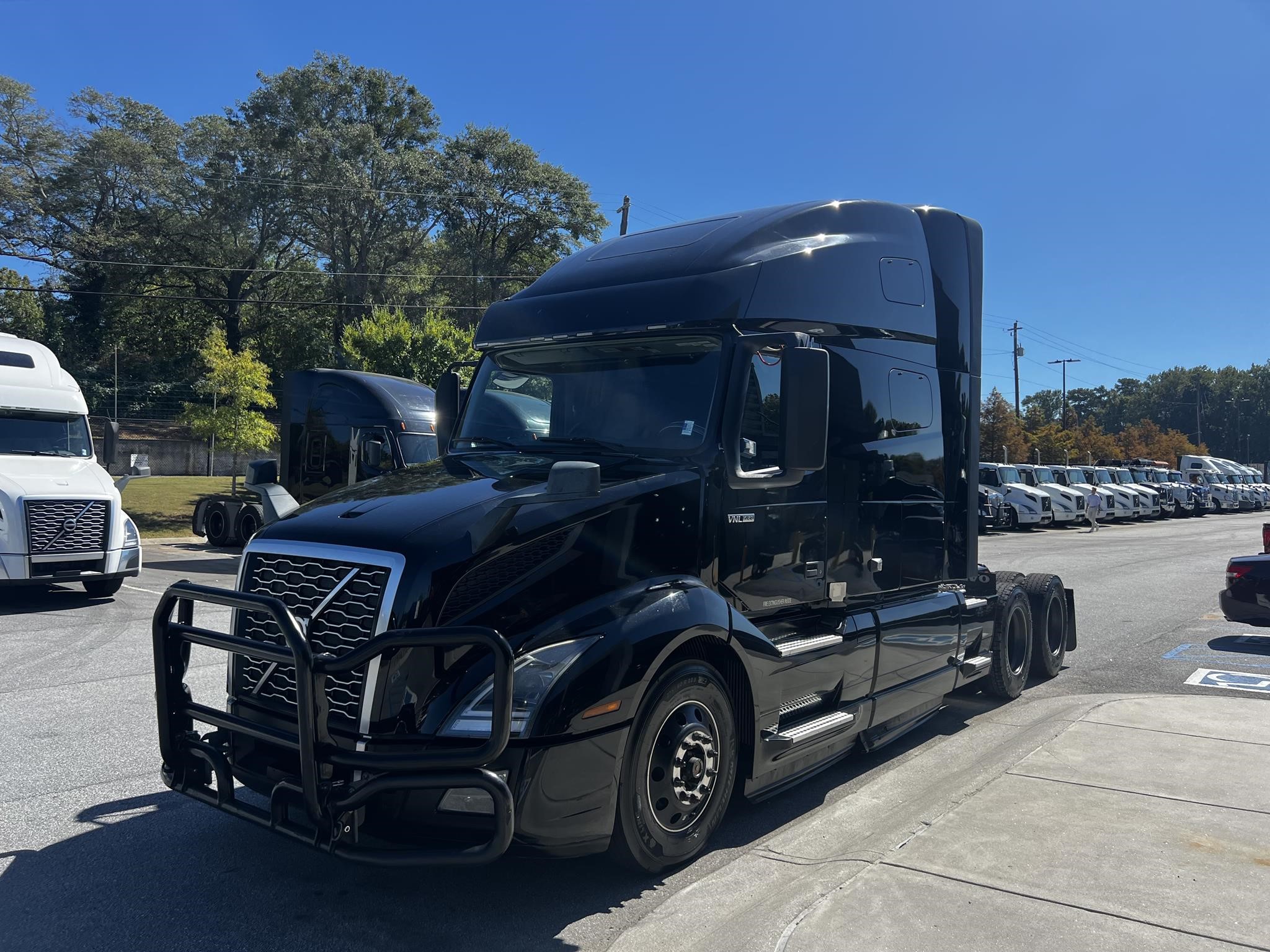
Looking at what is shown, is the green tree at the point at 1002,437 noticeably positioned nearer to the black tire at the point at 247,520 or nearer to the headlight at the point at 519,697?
the black tire at the point at 247,520

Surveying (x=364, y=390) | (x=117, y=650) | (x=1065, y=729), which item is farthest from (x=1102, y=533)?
(x=117, y=650)

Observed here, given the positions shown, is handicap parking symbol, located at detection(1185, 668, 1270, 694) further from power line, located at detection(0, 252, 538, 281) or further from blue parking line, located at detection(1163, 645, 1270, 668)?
power line, located at detection(0, 252, 538, 281)

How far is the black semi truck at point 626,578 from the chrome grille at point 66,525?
312 inches

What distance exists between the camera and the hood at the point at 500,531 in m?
3.73

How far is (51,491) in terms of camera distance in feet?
38.3

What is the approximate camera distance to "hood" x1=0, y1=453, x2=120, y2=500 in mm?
11547

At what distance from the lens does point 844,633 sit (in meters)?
5.42

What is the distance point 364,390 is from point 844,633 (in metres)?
13.0

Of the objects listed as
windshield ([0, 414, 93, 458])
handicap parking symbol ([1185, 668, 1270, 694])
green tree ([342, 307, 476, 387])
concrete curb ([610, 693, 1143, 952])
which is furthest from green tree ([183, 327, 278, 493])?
concrete curb ([610, 693, 1143, 952])

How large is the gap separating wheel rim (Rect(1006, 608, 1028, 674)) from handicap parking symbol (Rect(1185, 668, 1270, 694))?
5.26 feet

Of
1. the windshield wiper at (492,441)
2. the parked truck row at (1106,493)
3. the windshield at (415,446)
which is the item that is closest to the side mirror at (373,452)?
the windshield at (415,446)

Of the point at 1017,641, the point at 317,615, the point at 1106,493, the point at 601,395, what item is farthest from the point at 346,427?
the point at 1106,493

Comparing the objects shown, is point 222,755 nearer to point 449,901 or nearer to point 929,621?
point 449,901

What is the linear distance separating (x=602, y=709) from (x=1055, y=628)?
6.26 m
